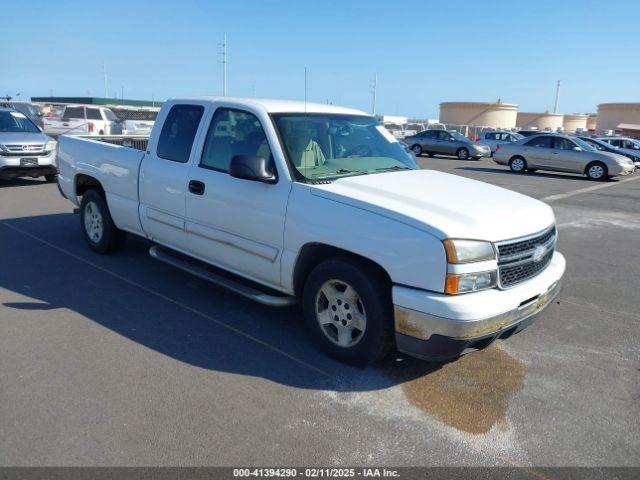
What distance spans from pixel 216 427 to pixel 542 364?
8.41ft

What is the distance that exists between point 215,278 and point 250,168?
1.18 m

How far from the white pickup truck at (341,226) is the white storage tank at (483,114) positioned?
201 ft

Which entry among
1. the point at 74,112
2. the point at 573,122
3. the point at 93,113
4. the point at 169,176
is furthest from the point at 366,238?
the point at 573,122

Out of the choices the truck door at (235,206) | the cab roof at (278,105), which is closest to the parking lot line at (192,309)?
the truck door at (235,206)

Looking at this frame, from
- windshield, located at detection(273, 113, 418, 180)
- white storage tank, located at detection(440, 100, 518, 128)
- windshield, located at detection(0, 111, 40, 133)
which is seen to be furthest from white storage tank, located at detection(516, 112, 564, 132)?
windshield, located at detection(273, 113, 418, 180)

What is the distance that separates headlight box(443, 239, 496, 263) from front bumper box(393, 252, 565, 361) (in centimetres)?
23

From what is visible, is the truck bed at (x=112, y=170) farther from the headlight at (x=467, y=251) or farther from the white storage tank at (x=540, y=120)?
the white storage tank at (x=540, y=120)

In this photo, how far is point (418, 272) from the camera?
343 cm

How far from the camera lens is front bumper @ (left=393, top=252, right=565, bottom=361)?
131 inches

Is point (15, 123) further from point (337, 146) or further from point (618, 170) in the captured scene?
point (618, 170)

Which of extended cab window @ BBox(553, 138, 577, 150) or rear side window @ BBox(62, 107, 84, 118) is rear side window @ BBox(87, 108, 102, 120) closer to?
rear side window @ BBox(62, 107, 84, 118)

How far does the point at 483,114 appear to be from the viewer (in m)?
62.5

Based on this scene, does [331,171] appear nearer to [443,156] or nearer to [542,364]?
[542,364]

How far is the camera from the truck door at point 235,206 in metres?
4.27
